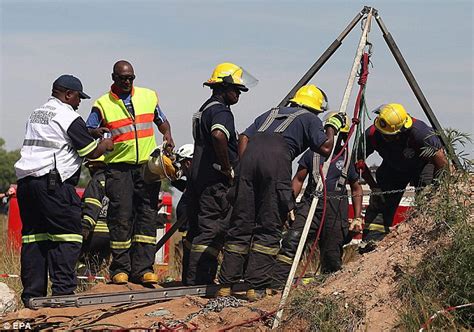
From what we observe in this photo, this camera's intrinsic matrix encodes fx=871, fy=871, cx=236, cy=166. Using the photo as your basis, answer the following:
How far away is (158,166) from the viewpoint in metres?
9.21

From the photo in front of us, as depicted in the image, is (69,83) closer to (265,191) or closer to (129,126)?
(129,126)

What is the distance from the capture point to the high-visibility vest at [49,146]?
26.3 ft

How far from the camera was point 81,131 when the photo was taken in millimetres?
8102

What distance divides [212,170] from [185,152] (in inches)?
38.5

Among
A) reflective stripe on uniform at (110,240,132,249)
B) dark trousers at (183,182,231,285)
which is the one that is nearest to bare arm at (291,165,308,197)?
dark trousers at (183,182,231,285)

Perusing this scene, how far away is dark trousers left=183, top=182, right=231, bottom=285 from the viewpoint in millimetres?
8883

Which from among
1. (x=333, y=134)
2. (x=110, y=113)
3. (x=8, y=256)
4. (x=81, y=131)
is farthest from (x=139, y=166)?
(x=8, y=256)

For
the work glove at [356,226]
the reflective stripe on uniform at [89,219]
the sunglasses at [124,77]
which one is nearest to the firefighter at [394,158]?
the work glove at [356,226]

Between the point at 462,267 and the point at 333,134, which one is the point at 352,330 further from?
the point at 333,134

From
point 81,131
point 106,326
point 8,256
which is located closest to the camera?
point 106,326

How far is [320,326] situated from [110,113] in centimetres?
384

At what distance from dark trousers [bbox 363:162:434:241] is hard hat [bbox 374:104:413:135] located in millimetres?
559

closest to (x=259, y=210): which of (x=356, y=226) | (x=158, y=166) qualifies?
(x=158, y=166)

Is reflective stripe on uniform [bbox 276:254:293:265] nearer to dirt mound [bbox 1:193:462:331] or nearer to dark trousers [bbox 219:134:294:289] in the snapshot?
dark trousers [bbox 219:134:294:289]
